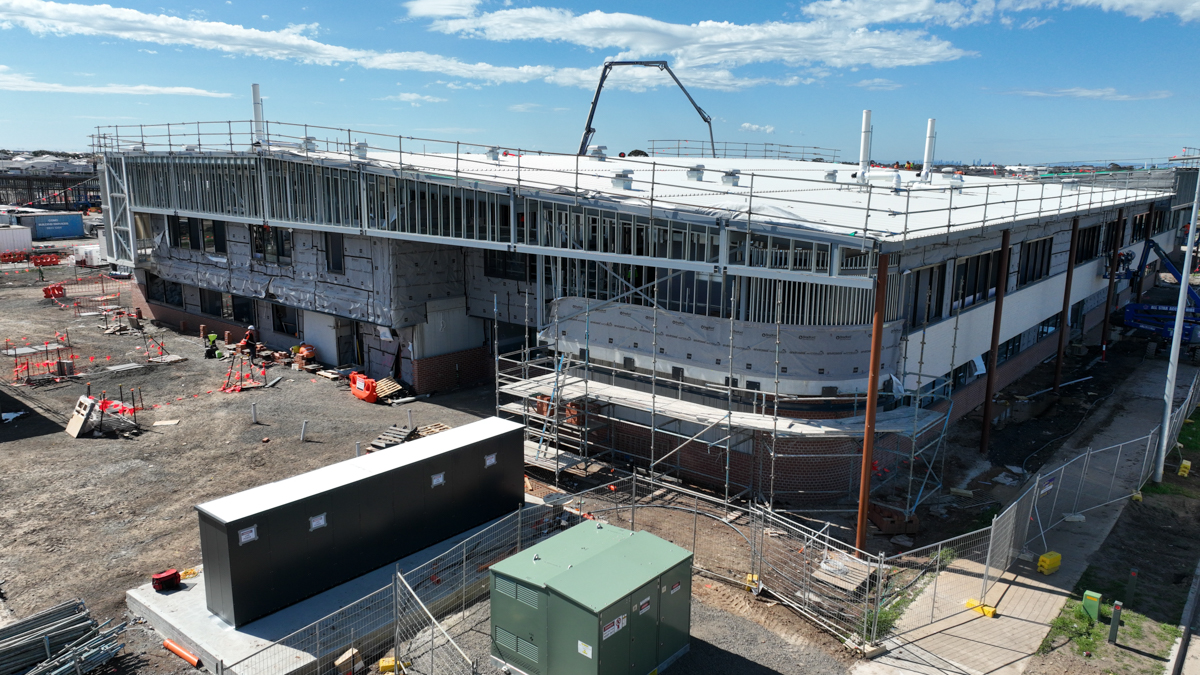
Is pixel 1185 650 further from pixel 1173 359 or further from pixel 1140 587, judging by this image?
pixel 1173 359

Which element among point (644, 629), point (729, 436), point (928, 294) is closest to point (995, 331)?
point (928, 294)

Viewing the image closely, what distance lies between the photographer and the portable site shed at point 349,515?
507 inches

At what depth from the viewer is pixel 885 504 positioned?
19.0m

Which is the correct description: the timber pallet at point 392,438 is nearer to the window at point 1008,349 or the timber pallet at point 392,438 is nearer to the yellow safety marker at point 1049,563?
the yellow safety marker at point 1049,563

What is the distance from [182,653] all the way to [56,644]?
69.6 inches

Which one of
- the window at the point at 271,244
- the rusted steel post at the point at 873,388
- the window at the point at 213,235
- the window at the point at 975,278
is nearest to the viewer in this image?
the rusted steel post at the point at 873,388

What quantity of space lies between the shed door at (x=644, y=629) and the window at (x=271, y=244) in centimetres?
2341

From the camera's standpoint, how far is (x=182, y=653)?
12500 millimetres

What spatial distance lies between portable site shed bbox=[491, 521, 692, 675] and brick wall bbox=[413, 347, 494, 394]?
1496 centimetres

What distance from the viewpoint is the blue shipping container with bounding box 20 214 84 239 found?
73244mm

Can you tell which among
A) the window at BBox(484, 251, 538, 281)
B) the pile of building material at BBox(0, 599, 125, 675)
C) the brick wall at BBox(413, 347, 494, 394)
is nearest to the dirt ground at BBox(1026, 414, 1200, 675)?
the pile of building material at BBox(0, 599, 125, 675)

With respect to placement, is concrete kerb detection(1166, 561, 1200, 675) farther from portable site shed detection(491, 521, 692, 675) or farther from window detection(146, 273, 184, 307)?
window detection(146, 273, 184, 307)

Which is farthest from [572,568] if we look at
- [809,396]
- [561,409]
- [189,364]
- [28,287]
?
[28,287]

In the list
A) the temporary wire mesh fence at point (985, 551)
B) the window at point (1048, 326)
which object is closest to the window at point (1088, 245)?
the window at point (1048, 326)
